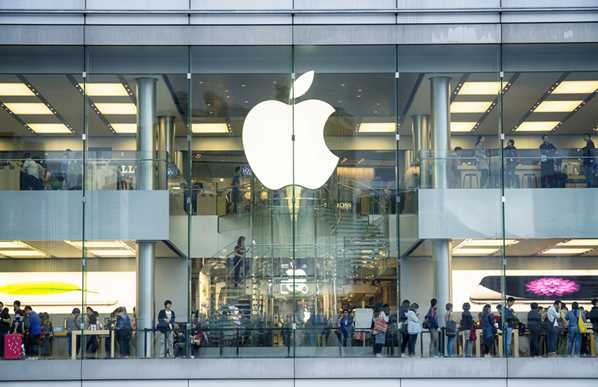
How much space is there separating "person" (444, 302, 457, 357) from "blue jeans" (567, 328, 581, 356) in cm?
250

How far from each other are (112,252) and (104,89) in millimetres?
3641

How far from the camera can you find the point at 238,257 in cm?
2481

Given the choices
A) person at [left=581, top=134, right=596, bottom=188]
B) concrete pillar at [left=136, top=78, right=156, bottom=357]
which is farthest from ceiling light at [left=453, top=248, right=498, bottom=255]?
concrete pillar at [left=136, top=78, right=156, bottom=357]

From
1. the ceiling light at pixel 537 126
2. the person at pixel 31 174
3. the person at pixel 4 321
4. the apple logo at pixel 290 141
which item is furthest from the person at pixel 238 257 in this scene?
the ceiling light at pixel 537 126

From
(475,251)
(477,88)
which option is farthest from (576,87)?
(475,251)

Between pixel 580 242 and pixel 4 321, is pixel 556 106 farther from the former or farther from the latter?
pixel 4 321

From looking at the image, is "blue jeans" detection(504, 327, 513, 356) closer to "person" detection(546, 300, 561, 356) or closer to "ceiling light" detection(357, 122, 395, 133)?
"person" detection(546, 300, 561, 356)

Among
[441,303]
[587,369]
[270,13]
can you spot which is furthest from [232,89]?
[587,369]

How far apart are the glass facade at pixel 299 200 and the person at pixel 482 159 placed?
45mm

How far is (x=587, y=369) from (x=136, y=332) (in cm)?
973

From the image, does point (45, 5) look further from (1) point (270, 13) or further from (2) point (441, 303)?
(2) point (441, 303)

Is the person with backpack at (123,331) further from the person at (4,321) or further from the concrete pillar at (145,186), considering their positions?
the person at (4,321)

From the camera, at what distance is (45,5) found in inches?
989

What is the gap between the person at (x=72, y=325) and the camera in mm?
24625
